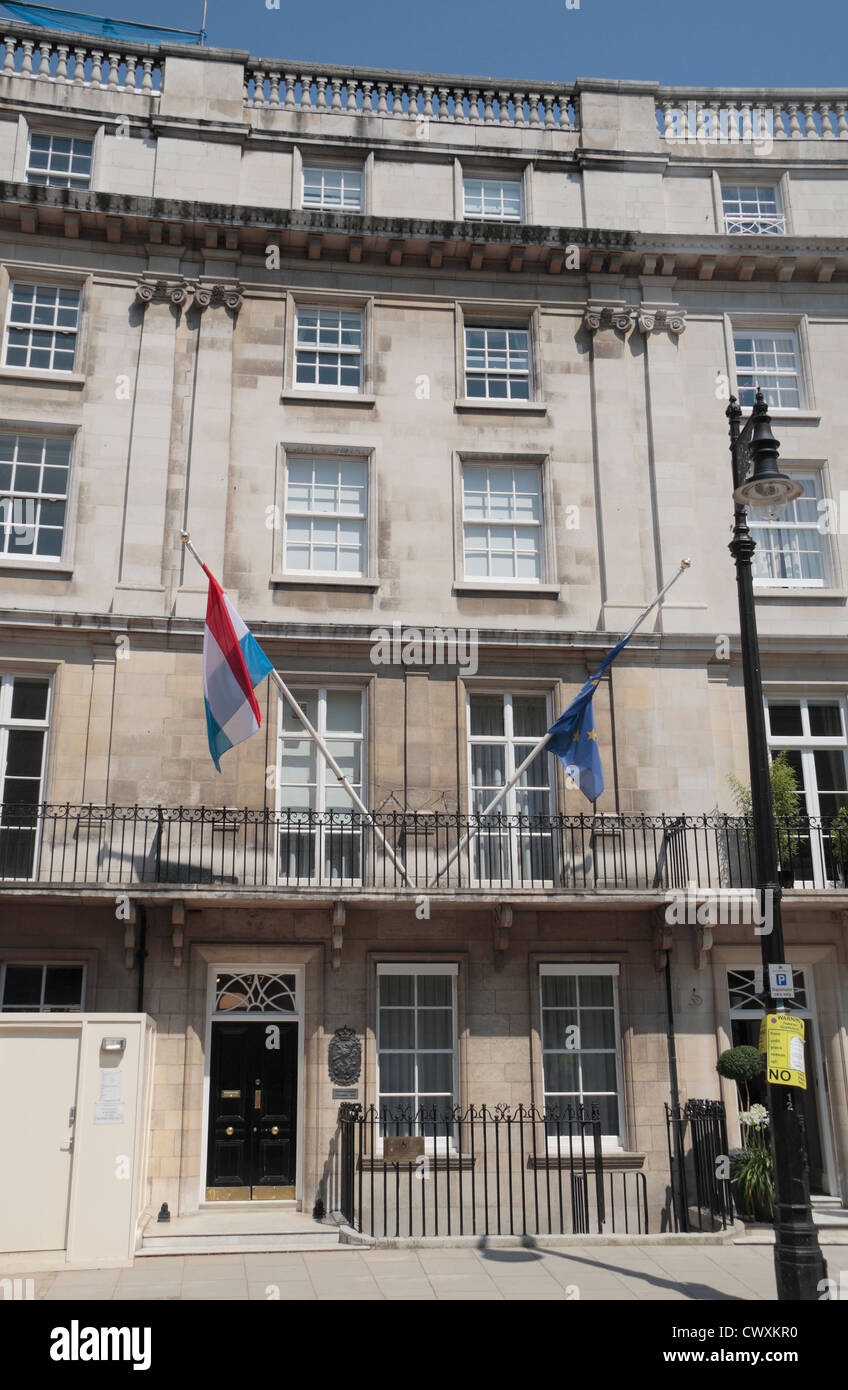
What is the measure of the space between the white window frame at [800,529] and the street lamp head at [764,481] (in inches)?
304

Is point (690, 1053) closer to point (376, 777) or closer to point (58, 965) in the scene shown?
point (376, 777)

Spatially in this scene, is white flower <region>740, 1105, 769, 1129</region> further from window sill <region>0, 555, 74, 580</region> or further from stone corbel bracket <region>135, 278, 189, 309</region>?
stone corbel bracket <region>135, 278, 189, 309</region>

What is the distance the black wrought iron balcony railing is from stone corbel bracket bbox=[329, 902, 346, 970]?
32cm

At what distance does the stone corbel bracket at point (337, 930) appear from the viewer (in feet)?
52.1

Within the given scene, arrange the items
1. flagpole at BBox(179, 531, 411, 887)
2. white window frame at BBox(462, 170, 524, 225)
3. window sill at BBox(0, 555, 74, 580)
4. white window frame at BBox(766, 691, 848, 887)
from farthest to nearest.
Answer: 1. white window frame at BBox(462, 170, 524, 225)
2. white window frame at BBox(766, 691, 848, 887)
3. window sill at BBox(0, 555, 74, 580)
4. flagpole at BBox(179, 531, 411, 887)

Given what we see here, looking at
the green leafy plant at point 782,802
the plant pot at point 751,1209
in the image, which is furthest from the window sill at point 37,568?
the plant pot at point 751,1209

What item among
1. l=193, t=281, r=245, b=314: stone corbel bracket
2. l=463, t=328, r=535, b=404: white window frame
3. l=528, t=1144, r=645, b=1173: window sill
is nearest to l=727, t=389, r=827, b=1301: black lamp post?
l=528, t=1144, r=645, b=1173: window sill

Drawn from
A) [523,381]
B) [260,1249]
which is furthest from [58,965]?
[523,381]

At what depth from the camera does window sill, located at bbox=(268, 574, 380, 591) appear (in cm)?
1806

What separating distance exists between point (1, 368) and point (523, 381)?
8.64 meters

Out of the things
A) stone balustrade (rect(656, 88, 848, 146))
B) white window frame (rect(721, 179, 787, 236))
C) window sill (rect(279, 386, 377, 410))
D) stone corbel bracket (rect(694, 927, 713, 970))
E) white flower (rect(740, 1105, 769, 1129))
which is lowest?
white flower (rect(740, 1105, 769, 1129))

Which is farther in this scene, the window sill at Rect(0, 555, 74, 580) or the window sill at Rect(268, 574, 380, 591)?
the window sill at Rect(268, 574, 380, 591)

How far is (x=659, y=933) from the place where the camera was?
16.7 metres
